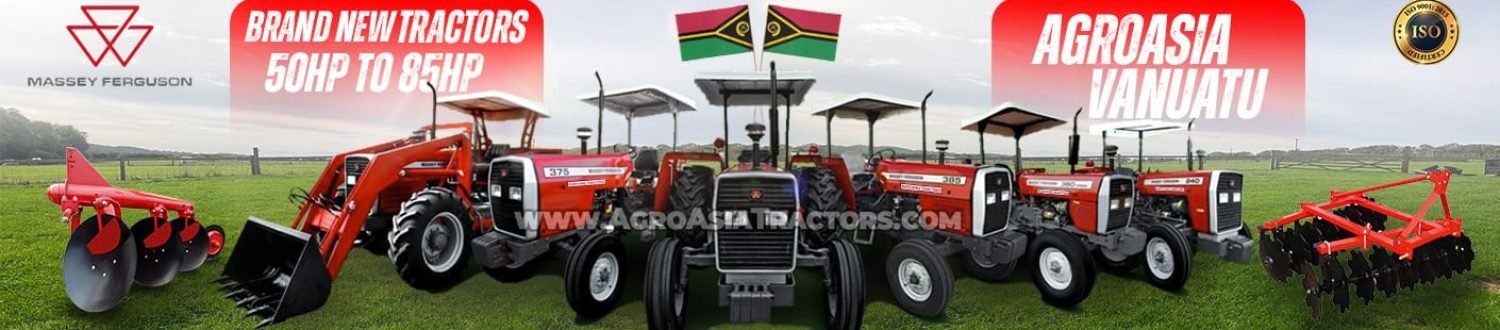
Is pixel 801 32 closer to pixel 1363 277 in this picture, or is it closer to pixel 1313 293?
pixel 1313 293

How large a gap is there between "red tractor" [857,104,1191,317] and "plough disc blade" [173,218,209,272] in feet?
20.6

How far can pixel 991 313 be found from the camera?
4617 millimetres

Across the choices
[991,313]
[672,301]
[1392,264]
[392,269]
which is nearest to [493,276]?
[392,269]

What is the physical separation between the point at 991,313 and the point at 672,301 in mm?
2430

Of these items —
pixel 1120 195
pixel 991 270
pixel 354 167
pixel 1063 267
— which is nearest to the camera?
pixel 1063 267

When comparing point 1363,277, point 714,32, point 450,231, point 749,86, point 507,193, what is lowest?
point 1363,277

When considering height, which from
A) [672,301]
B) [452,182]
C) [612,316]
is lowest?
[612,316]

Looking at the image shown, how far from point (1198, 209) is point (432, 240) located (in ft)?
25.1

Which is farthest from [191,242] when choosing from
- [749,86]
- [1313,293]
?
[1313,293]

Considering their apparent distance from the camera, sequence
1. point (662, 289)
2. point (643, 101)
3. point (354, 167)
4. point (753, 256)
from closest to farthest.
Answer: point (662, 289), point (753, 256), point (354, 167), point (643, 101)

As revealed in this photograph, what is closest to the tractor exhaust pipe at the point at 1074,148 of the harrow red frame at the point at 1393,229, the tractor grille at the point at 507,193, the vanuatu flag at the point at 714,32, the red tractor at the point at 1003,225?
the red tractor at the point at 1003,225

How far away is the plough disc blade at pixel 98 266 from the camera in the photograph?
177 inches

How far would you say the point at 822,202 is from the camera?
5582mm

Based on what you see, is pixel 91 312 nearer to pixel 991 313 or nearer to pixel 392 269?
pixel 392 269
